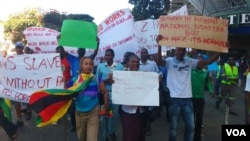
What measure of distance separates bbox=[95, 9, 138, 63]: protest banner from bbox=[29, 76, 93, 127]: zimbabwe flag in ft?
7.57

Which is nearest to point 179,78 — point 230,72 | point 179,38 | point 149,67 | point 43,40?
point 179,38

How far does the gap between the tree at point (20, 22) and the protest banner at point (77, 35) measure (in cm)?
3694

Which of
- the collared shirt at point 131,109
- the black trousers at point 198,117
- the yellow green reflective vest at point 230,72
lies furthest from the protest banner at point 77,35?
the yellow green reflective vest at point 230,72

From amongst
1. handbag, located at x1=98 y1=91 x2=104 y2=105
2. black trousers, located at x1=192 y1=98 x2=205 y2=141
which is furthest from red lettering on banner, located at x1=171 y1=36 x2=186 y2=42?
black trousers, located at x1=192 y1=98 x2=205 y2=141

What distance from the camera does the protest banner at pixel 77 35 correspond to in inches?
271

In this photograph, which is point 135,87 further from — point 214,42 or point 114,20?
point 114,20

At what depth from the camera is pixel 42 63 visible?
257 inches

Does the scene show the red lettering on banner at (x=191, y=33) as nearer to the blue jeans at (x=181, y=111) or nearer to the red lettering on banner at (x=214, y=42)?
the red lettering on banner at (x=214, y=42)

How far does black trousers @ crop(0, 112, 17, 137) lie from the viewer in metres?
7.08

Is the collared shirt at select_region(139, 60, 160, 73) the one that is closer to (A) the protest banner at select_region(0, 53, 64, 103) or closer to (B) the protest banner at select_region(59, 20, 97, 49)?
(B) the protest banner at select_region(59, 20, 97, 49)

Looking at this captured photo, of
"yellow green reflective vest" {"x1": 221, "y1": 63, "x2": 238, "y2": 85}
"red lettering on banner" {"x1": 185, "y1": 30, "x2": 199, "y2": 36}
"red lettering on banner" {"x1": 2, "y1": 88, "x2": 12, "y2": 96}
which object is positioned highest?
"red lettering on banner" {"x1": 185, "y1": 30, "x2": 199, "y2": 36}

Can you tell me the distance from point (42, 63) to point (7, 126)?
4.73 ft

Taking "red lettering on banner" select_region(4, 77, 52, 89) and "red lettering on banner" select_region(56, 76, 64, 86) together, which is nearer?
"red lettering on banner" select_region(56, 76, 64, 86)

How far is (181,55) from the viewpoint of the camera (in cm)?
612
